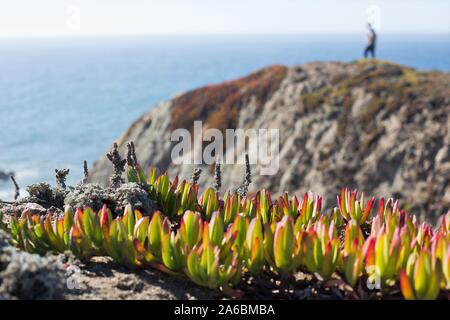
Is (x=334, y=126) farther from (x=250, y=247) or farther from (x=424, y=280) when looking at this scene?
(x=424, y=280)

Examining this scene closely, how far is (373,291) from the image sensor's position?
13.3 ft

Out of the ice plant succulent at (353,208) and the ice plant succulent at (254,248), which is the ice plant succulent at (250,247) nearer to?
the ice plant succulent at (254,248)

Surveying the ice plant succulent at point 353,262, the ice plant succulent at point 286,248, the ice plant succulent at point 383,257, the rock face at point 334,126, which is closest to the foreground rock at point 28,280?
the ice plant succulent at point 286,248

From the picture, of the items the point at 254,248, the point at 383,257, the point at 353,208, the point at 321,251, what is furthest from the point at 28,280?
the point at 353,208

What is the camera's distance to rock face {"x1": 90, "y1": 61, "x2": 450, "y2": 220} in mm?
29188

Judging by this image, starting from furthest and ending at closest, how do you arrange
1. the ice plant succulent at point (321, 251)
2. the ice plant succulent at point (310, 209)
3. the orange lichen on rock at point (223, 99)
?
the orange lichen on rock at point (223, 99) < the ice plant succulent at point (310, 209) < the ice plant succulent at point (321, 251)

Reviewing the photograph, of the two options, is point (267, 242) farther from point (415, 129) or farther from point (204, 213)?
point (415, 129)

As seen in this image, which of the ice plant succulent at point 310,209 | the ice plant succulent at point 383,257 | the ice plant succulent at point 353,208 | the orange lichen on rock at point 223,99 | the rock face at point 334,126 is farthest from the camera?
the orange lichen on rock at point 223,99

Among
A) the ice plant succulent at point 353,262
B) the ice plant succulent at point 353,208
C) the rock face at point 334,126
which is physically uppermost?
the ice plant succulent at point 353,262

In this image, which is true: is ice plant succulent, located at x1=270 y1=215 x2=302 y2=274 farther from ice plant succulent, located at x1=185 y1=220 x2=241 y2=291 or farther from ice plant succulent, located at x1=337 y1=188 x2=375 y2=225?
ice plant succulent, located at x1=337 y1=188 x2=375 y2=225

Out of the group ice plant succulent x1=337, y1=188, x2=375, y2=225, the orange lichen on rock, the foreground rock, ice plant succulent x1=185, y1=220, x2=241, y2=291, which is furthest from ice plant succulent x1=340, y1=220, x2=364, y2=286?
the orange lichen on rock

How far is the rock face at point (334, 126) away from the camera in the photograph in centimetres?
2919

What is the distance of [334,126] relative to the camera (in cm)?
3253
